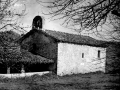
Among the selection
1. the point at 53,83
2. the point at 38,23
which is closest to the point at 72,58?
the point at 38,23

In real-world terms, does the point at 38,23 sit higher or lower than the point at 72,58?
higher

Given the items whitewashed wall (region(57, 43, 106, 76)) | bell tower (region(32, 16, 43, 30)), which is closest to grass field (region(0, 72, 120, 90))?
whitewashed wall (region(57, 43, 106, 76))

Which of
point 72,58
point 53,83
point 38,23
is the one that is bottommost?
point 53,83

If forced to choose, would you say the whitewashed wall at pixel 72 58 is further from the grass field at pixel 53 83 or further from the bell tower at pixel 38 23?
the bell tower at pixel 38 23

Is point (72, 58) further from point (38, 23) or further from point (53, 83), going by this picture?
point (53, 83)

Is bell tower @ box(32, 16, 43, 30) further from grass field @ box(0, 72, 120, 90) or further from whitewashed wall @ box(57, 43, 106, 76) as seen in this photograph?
grass field @ box(0, 72, 120, 90)

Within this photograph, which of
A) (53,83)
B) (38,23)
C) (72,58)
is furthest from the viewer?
(38,23)

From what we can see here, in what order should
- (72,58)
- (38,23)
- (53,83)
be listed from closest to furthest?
(53,83) → (72,58) → (38,23)

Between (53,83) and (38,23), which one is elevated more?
(38,23)

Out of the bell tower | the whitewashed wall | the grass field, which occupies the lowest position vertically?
the grass field

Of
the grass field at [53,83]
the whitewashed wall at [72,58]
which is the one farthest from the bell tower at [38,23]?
the grass field at [53,83]

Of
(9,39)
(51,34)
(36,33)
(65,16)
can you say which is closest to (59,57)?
(51,34)

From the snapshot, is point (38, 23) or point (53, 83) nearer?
point (53, 83)

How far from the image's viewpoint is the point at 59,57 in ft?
70.1
